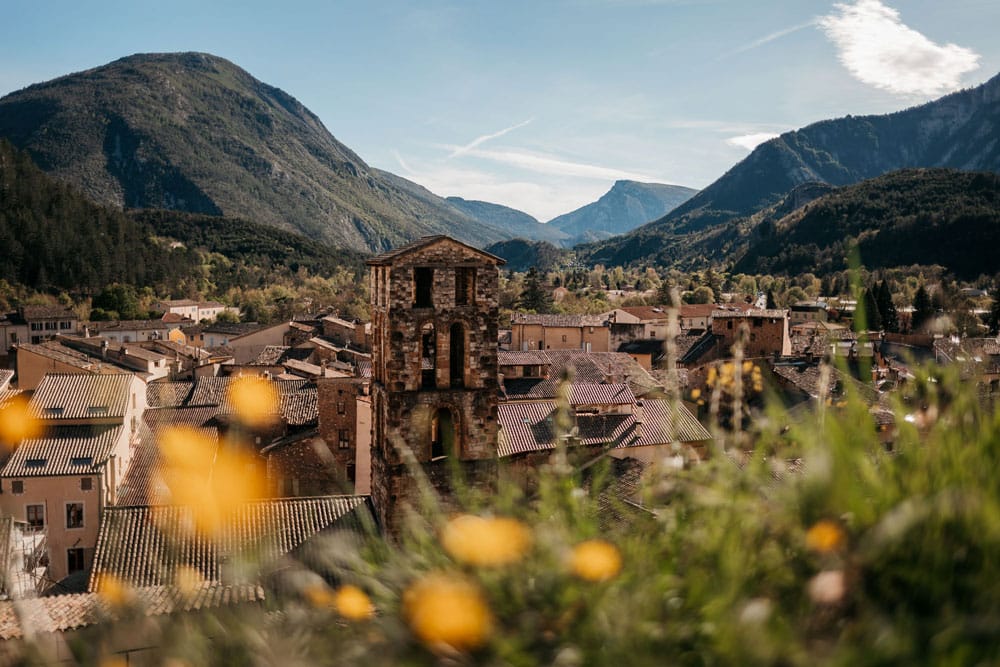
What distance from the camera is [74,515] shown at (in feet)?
72.6

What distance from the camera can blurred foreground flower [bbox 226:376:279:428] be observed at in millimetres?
29766

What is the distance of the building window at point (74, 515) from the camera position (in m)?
22.0

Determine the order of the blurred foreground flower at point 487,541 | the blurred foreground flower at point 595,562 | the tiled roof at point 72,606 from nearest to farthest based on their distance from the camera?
1. the blurred foreground flower at point 595,562
2. the blurred foreground flower at point 487,541
3. the tiled roof at point 72,606

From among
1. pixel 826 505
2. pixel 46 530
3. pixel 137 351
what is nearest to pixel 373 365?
pixel 46 530

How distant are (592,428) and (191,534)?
12.9m

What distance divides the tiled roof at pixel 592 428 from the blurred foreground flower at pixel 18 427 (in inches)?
541

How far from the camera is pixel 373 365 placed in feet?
58.7

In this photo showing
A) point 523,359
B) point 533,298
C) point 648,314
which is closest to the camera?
point 523,359

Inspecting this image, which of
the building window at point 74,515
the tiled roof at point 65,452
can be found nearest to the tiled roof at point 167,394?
the tiled roof at point 65,452

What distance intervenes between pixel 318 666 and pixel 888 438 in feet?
8.01

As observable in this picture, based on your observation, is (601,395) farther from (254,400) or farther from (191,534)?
(191,534)

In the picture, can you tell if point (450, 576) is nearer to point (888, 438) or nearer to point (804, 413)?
point (804, 413)

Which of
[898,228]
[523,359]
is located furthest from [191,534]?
[898,228]

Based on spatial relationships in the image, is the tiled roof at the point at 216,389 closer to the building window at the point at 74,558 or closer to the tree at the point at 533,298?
the building window at the point at 74,558
